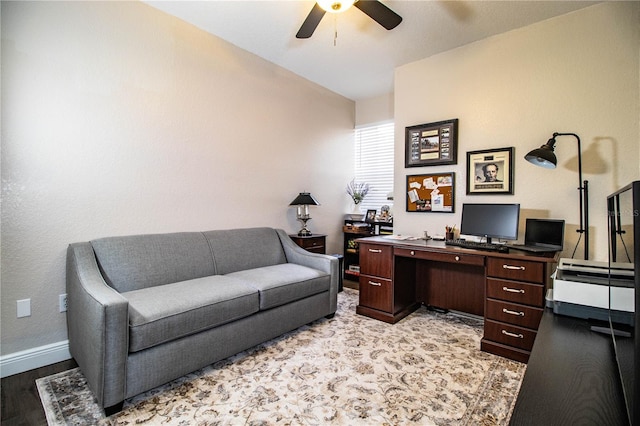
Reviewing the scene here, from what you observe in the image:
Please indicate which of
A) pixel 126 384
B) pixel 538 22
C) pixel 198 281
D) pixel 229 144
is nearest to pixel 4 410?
pixel 126 384

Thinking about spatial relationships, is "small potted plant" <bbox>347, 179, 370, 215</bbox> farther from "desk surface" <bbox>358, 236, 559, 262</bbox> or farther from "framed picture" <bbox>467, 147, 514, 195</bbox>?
"framed picture" <bbox>467, 147, 514, 195</bbox>

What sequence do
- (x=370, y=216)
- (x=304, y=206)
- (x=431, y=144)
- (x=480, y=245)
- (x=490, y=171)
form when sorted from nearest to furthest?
(x=480, y=245), (x=490, y=171), (x=431, y=144), (x=304, y=206), (x=370, y=216)

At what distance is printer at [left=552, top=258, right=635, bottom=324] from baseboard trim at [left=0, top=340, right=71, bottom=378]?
3120 millimetres

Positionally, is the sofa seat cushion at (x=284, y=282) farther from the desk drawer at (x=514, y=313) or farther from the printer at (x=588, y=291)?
the printer at (x=588, y=291)

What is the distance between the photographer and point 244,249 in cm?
306

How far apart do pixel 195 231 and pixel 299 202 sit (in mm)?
1210

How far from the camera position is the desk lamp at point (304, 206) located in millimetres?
3633

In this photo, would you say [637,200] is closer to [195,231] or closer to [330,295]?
[330,295]

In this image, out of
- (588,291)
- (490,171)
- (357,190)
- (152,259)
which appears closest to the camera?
(588,291)

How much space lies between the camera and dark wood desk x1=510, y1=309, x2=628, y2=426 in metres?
0.83

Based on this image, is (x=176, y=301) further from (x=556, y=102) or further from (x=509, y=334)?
(x=556, y=102)

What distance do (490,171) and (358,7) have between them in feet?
6.20

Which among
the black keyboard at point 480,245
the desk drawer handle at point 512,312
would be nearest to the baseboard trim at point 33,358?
the black keyboard at point 480,245

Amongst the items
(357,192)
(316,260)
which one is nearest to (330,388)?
(316,260)
